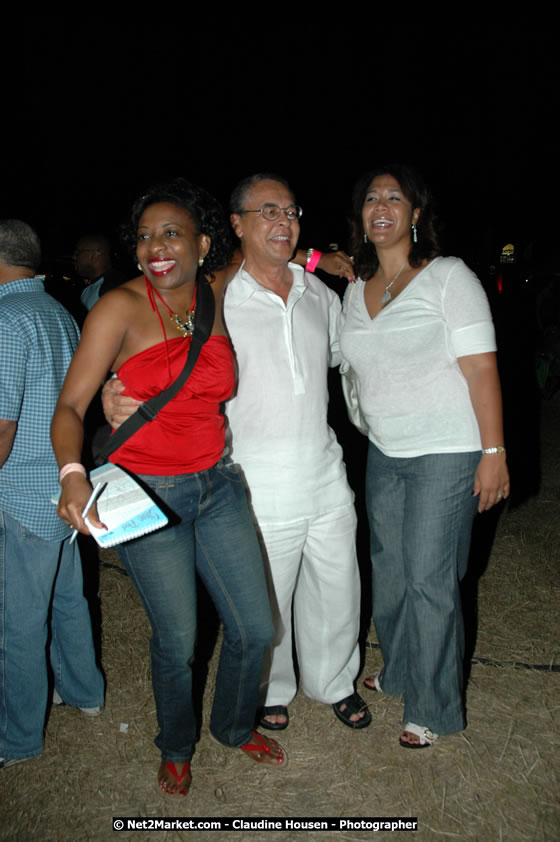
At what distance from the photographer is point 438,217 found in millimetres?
2479

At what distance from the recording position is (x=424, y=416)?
2.31 meters

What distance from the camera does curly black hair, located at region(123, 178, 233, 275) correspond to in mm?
2156

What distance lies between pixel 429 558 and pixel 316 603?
58 cm

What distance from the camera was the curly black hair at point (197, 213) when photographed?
2.16 m

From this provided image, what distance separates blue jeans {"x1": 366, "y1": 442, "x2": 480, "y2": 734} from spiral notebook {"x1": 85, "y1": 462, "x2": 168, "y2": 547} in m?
1.18

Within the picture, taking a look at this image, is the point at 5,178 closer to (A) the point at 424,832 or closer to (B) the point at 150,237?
(B) the point at 150,237

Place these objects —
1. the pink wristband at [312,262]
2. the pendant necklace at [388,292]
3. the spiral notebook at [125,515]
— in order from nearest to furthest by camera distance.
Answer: the spiral notebook at [125,515] < the pendant necklace at [388,292] < the pink wristband at [312,262]

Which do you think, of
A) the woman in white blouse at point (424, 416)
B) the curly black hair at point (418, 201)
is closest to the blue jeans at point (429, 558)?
the woman in white blouse at point (424, 416)

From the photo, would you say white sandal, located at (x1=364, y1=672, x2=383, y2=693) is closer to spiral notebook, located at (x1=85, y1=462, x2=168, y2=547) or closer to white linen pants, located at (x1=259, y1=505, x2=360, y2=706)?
white linen pants, located at (x1=259, y1=505, x2=360, y2=706)

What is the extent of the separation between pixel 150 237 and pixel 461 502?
1.60 meters

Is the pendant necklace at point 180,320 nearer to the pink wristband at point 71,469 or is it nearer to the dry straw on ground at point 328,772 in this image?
the pink wristband at point 71,469

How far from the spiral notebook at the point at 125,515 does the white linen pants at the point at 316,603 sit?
86 cm

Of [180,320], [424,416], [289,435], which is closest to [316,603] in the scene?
[289,435]

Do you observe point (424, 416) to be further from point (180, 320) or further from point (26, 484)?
point (26, 484)
